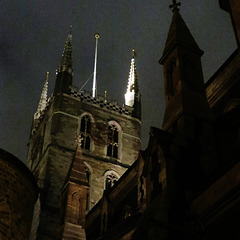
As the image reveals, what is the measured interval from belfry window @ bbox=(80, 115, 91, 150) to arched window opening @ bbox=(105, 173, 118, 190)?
2895 mm

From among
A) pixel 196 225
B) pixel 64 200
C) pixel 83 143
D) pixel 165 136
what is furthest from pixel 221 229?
pixel 83 143

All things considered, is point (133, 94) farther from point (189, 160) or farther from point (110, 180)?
point (189, 160)

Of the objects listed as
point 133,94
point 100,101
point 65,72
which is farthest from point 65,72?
point 133,94

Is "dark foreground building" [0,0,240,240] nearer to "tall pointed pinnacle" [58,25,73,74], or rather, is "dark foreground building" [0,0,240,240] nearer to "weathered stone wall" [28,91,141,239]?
"weathered stone wall" [28,91,141,239]

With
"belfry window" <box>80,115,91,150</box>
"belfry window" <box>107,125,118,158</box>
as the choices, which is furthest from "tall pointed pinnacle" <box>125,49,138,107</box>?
"belfry window" <box>80,115,91,150</box>

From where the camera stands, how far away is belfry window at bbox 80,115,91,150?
116ft

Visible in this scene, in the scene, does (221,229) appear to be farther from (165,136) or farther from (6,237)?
(6,237)

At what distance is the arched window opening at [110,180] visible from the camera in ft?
111

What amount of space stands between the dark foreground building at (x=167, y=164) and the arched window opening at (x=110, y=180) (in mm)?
78

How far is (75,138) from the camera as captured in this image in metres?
34.6

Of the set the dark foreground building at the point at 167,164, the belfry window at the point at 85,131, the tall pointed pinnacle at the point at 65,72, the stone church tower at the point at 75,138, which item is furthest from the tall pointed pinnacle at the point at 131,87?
the tall pointed pinnacle at the point at 65,72

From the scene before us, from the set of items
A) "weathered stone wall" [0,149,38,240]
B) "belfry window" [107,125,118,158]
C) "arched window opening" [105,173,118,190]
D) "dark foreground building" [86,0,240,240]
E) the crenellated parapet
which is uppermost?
the crenellated parapet

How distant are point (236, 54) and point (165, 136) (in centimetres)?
965

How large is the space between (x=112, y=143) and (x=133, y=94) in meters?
6.90
